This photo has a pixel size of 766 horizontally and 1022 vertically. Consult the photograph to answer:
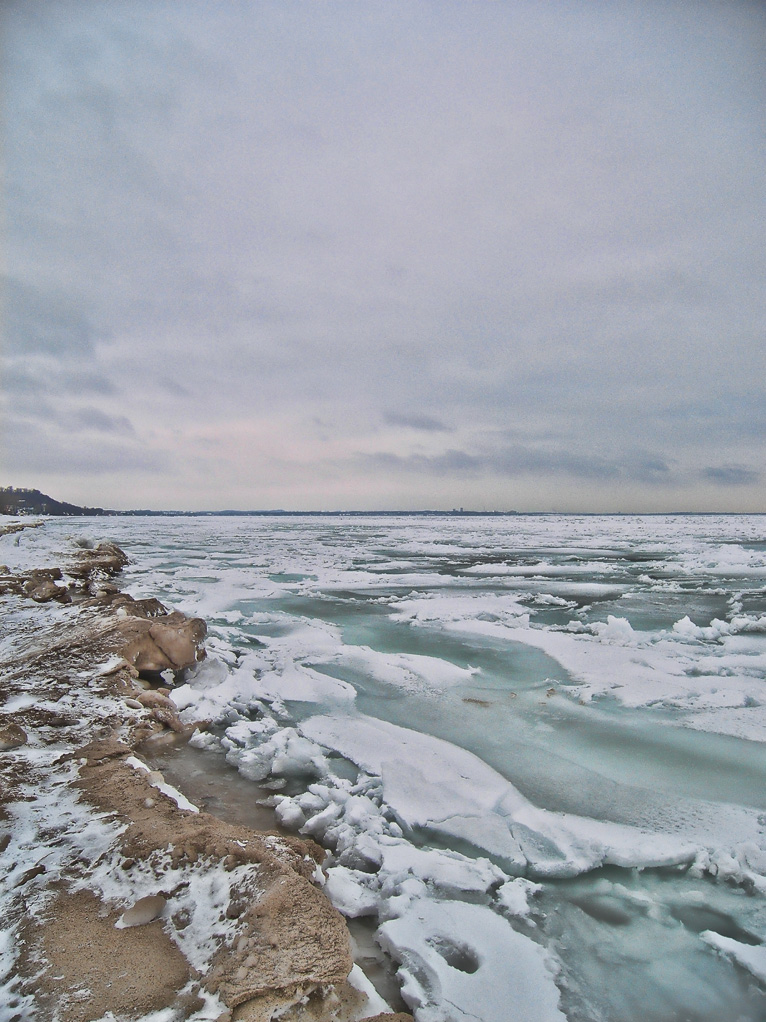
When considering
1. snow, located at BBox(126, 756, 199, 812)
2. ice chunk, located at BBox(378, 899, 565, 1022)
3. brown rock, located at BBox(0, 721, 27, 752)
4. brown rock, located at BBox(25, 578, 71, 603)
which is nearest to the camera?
ice chunk, located at BBox(378, 899, 565, 1022)

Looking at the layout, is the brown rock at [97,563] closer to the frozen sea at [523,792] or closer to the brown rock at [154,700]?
the frozen sea at [523,792]

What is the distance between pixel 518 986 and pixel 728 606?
9483mm

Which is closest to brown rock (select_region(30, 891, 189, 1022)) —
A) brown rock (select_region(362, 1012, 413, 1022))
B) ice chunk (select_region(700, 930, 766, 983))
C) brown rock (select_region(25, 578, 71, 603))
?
brown rock (select_region(362, 1012, 413, 1022))

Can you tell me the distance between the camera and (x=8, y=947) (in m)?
1.77

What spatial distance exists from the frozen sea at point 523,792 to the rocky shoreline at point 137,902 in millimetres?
361

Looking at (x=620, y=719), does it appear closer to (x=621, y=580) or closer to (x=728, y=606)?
(x=728, y=606)

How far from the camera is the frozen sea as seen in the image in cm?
203

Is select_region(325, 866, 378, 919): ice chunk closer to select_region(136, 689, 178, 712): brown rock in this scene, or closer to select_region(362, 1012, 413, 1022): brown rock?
select_region(362, 1012, 413, 1022): brown rock

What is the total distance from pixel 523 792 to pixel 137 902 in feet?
7.74

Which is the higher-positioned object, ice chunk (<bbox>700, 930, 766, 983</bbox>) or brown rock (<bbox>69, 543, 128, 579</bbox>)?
brown rock (<bbox>69, 543, 128, 579</bbox>)

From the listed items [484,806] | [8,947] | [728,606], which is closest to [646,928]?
[484,806]

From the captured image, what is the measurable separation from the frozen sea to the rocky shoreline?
1.19 ft

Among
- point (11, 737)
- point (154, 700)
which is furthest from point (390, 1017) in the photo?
point (154, 700)

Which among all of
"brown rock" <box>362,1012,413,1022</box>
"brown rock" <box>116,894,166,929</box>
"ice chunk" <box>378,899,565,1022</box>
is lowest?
"ice chunk" <box>378,899,565,1022</box>
